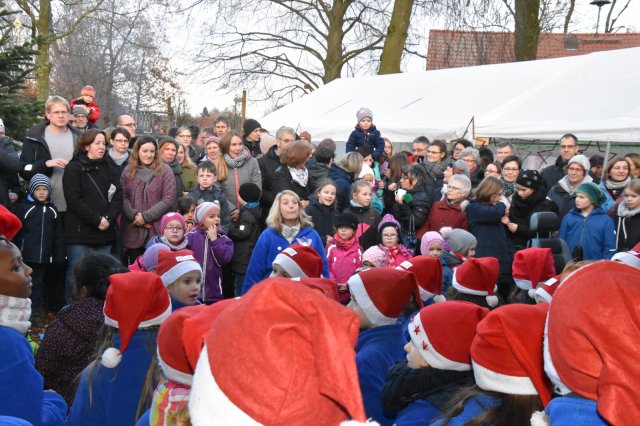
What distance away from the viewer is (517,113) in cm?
1116

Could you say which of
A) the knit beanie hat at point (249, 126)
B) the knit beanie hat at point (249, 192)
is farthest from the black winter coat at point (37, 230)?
the knit beanie hat at point (249, 126)

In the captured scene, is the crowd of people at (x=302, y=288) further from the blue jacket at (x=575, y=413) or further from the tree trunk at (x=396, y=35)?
the tree trunk at (x=396, y=35)

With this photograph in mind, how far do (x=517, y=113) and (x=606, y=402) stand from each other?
992 centimetres

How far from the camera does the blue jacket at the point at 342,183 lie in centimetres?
811

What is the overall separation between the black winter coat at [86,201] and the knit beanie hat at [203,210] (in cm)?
93

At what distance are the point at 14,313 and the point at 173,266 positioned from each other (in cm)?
160

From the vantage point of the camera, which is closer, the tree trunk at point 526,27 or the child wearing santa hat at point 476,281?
the child wearing santa hat at point 476,281

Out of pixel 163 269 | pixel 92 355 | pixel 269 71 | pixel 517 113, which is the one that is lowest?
pixel 92 355

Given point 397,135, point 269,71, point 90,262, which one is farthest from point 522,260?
point 269,71

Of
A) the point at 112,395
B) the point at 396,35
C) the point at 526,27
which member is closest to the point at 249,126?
the point at 112,395

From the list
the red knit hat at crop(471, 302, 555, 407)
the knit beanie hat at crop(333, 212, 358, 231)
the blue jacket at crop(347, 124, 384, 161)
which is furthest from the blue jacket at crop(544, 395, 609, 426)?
the blue jacket at crop(347, 124, 384, 161)

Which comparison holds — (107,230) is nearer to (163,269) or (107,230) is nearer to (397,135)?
(163,269)

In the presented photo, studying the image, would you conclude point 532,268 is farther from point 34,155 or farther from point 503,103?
point 503,103

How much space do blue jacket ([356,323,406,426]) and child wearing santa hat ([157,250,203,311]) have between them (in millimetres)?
1163
